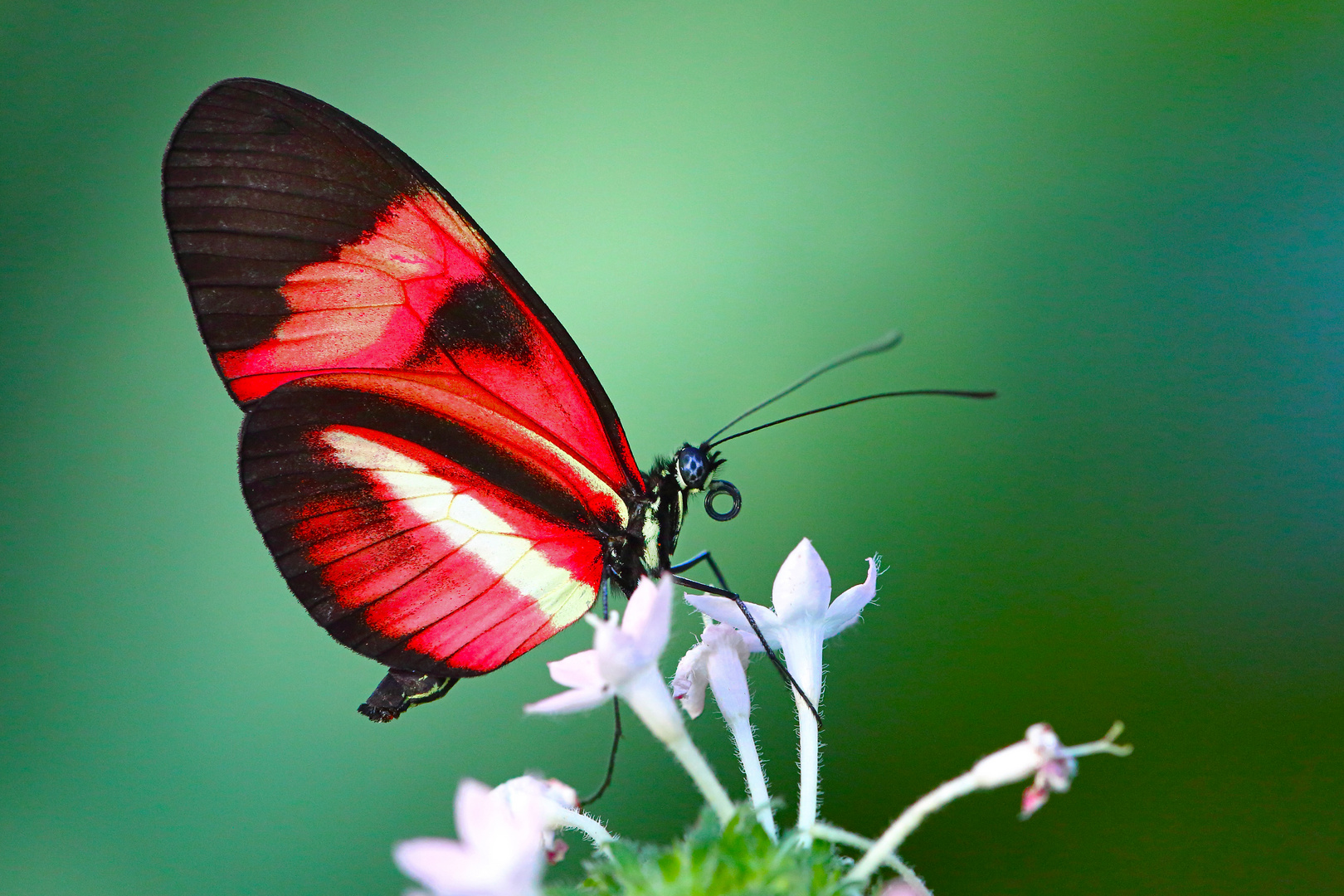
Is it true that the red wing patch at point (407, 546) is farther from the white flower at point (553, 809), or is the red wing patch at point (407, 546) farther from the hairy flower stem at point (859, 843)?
the hairy flower stem at point (859, 843)

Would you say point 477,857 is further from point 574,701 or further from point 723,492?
point 723,492

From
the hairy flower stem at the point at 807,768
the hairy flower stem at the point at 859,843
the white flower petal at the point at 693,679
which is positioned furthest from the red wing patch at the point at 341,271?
the hairy flower stem at the point at 859,843

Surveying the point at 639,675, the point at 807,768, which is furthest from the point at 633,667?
the point at 807,768

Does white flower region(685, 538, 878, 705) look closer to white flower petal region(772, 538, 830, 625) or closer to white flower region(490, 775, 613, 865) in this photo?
white flower petal region(772, 538, 830, 625)

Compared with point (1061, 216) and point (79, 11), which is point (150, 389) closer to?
point (79, 11)

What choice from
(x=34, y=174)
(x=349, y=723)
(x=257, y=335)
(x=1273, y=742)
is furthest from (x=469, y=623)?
(x=34, y=174)

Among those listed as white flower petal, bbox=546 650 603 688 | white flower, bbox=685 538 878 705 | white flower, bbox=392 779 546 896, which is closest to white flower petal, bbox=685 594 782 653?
white flower, bbox=685 538 878 705
